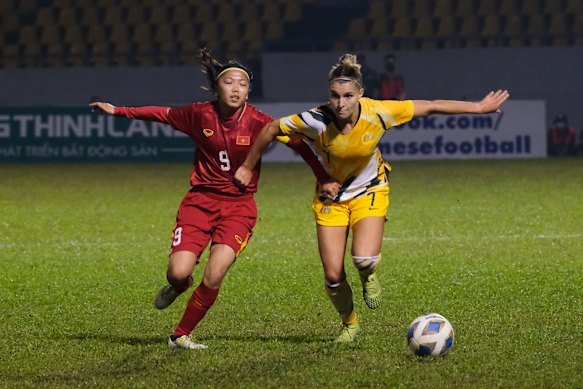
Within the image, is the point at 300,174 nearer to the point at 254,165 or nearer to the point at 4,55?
the point at 4,55

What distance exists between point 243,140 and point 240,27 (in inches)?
900

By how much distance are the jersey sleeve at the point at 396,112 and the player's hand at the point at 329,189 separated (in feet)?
1.65

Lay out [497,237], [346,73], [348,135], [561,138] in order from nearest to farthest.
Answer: [346,73] < [348,135] < [497,237] < [561,138]

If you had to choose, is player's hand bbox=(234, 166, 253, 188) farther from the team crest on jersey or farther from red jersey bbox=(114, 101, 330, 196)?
the team crest on jersey

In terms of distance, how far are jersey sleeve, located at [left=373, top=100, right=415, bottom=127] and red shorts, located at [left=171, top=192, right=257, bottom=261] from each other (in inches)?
40.2

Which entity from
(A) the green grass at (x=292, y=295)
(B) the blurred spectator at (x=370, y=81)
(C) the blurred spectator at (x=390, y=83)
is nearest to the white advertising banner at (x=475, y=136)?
(C) the blurred spectator at (x=390, y=83)

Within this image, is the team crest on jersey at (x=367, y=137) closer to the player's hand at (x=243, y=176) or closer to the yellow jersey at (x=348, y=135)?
the yellow jersey at (x=348, y=135)

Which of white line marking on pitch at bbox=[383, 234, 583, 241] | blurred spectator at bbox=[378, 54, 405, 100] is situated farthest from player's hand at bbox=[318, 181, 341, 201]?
blurred spectator at bbox=[378, 54, 405, 100]

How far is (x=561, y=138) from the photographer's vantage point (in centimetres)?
2527

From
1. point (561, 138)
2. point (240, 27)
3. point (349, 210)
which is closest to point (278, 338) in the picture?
point (349, 210)

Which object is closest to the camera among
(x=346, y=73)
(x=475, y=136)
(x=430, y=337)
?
(x=430, y=337)

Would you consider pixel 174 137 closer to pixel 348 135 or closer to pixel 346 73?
pixel 348 135

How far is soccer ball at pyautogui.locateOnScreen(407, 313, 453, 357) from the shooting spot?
700cm

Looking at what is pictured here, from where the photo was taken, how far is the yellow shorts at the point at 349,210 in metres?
7.67
